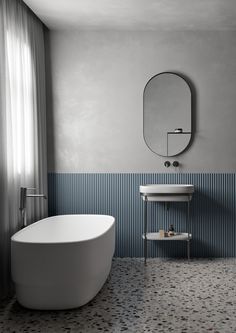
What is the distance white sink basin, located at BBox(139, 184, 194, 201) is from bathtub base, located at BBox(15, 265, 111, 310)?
5.27 feet

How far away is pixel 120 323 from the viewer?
10.2 ft

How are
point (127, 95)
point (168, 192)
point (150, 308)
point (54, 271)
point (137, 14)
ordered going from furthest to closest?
1. point (127, 95)
2. point (168, 192)
3. point (137, 14)
4. point (150, 308)
5. point (54, 271)

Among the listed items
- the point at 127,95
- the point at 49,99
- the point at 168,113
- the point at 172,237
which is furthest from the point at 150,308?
the point at 49,99

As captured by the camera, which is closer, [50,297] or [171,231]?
[50,297]

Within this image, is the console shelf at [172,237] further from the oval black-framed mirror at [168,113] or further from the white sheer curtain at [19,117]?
the white sheer curtain at [19,117]

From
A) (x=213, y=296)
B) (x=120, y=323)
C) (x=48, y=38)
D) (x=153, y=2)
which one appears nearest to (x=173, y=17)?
(x=153, y=2)

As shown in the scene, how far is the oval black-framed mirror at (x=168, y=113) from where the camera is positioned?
5.02 meters

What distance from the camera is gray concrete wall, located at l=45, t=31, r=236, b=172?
16.6ft

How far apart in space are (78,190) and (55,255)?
2.03m

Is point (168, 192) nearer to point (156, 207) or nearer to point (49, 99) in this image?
point (156, 207)

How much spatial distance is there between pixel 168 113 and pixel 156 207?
104cm

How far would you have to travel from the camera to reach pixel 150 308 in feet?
11.1

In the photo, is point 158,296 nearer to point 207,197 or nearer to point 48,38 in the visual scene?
point 207,197

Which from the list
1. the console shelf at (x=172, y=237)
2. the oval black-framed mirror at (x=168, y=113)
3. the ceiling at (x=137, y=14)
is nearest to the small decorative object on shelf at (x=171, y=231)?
the console shelf at (x=172, y=237)
